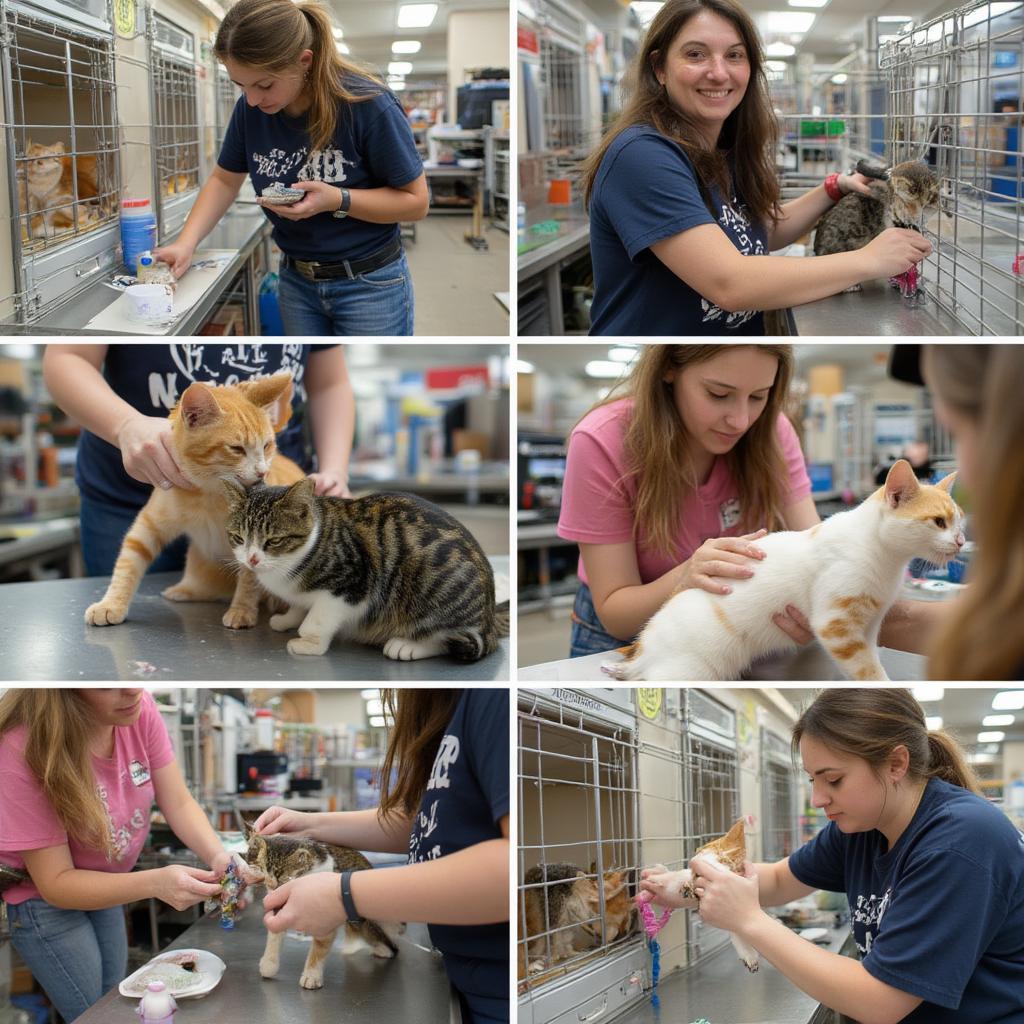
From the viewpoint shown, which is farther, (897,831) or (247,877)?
(247,877)

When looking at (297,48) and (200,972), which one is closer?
(297,48)

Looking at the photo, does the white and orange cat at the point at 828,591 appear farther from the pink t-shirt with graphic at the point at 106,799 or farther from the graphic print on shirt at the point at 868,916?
the pink t-shirt with graphic at the point at 106,799

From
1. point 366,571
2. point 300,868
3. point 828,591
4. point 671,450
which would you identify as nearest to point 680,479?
point 671,450

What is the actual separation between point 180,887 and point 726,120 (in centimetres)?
143

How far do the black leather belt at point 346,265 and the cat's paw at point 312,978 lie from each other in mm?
1124

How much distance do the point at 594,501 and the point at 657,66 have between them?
1.92ft

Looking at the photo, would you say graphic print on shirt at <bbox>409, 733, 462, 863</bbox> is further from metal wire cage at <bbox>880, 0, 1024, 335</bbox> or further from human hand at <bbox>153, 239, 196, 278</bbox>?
metal wire cage at <bbox>880, 0, 1024, 335</bbox>

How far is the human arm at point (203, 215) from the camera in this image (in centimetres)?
140

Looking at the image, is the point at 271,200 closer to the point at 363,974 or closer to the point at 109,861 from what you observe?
the point at 109,861

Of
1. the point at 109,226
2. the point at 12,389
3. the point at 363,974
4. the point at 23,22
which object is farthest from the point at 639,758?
the point at 12,389

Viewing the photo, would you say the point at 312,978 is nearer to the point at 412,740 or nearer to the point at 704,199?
the point at 412,740

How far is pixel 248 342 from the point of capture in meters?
1.41

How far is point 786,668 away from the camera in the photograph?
4.28ft

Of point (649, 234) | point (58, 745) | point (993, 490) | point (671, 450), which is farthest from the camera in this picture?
point (58, 745)
